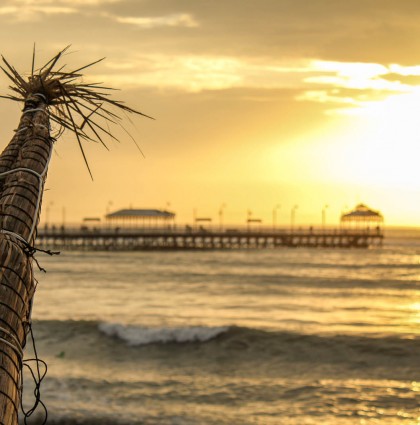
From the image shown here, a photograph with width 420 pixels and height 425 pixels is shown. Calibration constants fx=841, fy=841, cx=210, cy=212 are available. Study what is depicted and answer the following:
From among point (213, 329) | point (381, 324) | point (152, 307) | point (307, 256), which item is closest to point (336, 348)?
point (213, 329)

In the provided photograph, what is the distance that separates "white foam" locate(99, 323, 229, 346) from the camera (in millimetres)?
27438

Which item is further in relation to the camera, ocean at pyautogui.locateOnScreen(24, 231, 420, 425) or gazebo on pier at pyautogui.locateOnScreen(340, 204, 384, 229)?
gazebo on pier at pyautogui.locateOnScreen(340, 204, 384, 229)

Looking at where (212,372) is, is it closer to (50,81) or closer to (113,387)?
(113,387)

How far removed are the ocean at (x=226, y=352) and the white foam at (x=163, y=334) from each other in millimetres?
50

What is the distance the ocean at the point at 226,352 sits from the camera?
16.9 metres

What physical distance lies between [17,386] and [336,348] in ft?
77.4

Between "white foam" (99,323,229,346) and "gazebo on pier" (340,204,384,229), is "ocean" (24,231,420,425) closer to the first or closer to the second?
"white foam" (99,323,229,346)

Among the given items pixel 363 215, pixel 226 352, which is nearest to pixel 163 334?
pixel 226 352

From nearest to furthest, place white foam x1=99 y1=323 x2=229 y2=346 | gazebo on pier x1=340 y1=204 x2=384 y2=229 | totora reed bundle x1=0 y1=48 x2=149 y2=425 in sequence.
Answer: totora reed bundle x1=0 y1=48 x2=149 y2=425 < white foam x1=99 y1=323 x2=229 y2=346 < gazebo on pier x1=340 y1=204 x2=384 y2=229

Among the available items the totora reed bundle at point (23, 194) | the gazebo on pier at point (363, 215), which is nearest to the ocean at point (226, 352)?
the totora reed bundle at point (23, 194)

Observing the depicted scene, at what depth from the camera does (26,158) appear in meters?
3.66

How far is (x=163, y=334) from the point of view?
28062 mm

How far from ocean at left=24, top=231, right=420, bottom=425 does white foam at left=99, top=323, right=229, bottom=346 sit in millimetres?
50

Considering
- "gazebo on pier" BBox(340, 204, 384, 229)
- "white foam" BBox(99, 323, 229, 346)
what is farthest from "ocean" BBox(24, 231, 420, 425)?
"gazebo on pier" BBox(340, 204, 384, 229)
